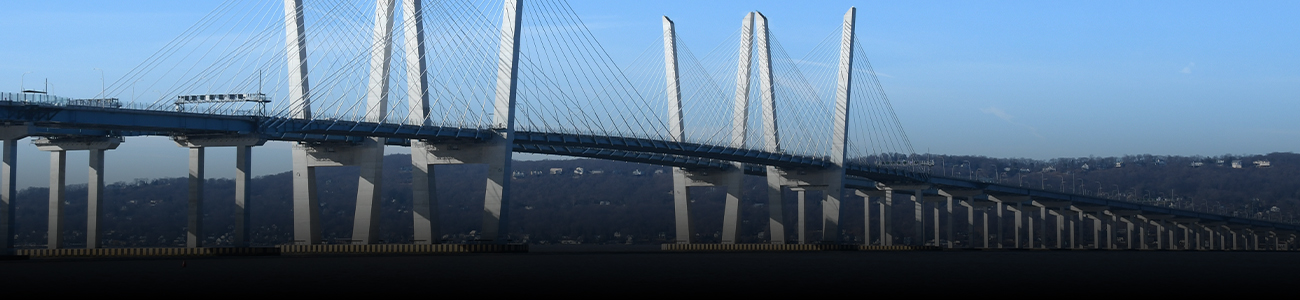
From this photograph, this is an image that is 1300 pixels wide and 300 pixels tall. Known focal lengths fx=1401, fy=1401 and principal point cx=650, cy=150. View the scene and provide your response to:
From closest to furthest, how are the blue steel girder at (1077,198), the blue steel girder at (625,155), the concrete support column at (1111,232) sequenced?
the blue steel girder at (625,155), the blue steel girder at (1077,198), the concrete support column at (1111,232)

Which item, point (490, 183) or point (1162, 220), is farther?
point (1162, 220)

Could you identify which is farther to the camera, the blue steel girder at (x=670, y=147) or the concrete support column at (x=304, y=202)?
the blue steel girder at (x=670, y=147)

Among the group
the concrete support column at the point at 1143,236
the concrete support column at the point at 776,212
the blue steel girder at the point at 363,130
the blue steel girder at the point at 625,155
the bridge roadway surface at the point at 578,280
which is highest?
the blue steel girder at the point at 363,130

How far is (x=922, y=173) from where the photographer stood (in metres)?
109

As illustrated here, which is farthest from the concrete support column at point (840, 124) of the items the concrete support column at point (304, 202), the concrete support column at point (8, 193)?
the concrete support column at point (8, 193)

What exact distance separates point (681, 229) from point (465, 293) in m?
61.0

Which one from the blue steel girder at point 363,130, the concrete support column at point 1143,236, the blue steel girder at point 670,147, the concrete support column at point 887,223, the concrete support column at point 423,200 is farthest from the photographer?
the concrete support column at point 1143,236

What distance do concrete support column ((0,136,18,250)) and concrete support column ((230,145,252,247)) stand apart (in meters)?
8.49

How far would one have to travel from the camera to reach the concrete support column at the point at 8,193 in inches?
1959

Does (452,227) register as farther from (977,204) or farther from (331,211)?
(977,204)

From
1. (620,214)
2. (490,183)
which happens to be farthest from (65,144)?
(620,214)

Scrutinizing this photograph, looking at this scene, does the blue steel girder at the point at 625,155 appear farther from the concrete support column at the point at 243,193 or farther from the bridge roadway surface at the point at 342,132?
the concrete support column at the point at 243,193

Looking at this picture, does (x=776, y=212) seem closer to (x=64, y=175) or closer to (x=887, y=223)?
(x=887, y=223)

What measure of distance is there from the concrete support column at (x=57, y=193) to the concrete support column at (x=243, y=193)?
9.60 meters
